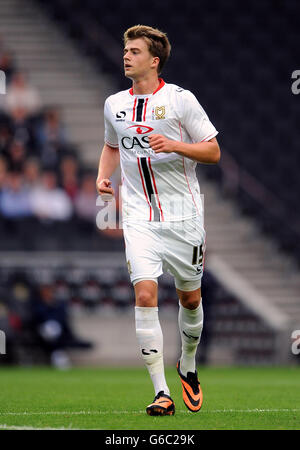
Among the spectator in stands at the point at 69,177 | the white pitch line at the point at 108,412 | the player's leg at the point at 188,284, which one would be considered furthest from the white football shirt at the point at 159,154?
the spectator in stands at the point at 69,177

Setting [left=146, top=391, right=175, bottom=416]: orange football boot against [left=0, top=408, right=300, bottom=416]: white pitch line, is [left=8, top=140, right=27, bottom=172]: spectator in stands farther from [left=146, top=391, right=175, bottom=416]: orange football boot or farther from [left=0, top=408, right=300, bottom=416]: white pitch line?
[left=146, top=391, right=175, bottom=416]: orange football boot

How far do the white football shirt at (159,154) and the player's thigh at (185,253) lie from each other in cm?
8

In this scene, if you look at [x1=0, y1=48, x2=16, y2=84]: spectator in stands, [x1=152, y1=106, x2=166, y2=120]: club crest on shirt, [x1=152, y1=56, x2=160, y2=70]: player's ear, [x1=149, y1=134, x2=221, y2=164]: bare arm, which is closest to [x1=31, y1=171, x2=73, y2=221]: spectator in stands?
[x1=0, y1=48, x2=16, y2=84]: spectator in stands

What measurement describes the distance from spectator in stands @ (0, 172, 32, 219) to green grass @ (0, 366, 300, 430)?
3.26m

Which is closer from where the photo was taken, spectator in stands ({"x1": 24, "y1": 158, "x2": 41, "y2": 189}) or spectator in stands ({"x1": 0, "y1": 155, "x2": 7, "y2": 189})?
spectator in stands ({"x1": 0, "y1": 155, "x2": 7, "y2": 189})

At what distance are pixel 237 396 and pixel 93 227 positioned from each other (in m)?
8.01

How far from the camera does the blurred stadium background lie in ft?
50.6

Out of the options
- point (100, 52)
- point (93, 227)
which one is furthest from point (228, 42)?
point (93, 227)

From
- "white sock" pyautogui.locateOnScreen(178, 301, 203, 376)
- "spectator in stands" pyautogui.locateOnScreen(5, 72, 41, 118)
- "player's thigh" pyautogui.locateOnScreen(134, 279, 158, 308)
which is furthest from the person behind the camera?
"spectator in stands" pyautogui.locateOnScreen(5, 72, 41, 118)

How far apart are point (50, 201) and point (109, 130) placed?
926 cm

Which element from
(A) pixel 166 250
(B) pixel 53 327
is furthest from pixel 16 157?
(A) pixel 166 250

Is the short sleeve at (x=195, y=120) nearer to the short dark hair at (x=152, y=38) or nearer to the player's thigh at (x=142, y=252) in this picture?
the short dark hair at (x=152, y=38)

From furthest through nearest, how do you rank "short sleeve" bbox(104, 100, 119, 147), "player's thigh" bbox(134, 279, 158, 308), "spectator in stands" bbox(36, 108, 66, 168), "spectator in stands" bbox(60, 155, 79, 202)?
"spectator in stands" bbox(36, 108, 66, 168) < "spectator in stands" bbox(60, 155, 79, 202) < "short sleeve" bbox(104, 100, 119, 147) < "player's thigh" bbox(134, 279, 158, 308)

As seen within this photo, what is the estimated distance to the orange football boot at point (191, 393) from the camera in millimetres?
6371
